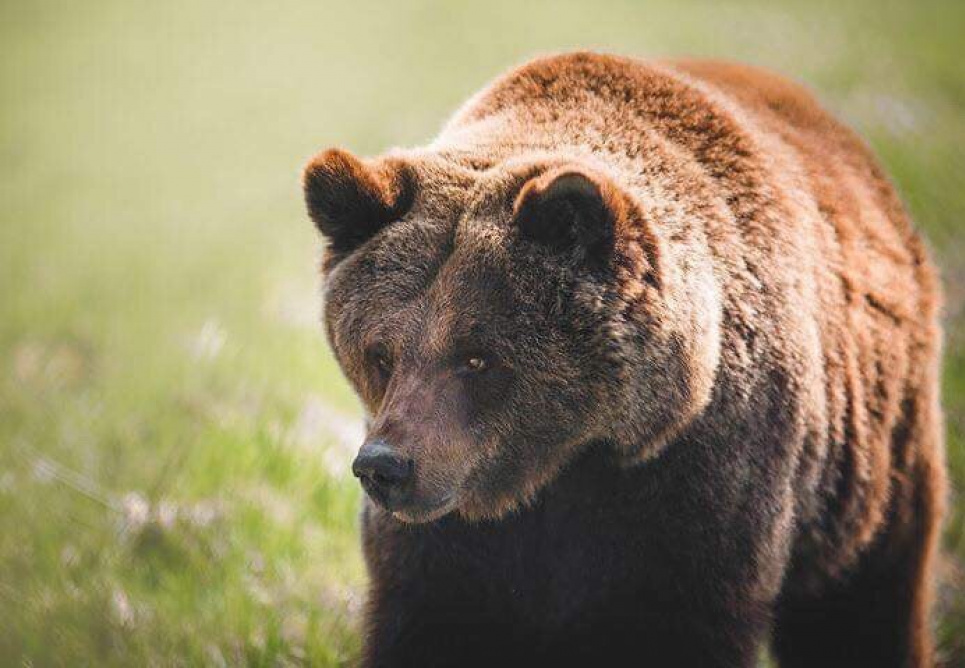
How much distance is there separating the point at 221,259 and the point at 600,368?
7340 mm

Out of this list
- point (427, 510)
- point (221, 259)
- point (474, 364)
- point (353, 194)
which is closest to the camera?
point (427, 510)

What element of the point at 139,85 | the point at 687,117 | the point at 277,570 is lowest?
the point at 139,85

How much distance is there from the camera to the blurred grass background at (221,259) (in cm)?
561

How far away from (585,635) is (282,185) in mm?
8683

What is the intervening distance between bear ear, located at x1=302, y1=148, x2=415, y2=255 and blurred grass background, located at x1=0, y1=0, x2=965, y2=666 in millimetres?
1899

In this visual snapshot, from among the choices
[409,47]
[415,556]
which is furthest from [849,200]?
[409,47]

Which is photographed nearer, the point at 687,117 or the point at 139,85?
the point at 687,117

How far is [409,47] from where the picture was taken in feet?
50.1

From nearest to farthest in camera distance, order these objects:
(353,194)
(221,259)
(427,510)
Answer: (427,510) < (353,194) < (221,259)

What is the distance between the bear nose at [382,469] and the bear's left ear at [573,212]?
81 centimetres

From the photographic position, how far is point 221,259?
10570 millimetres

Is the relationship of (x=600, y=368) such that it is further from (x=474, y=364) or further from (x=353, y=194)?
(x=353, y=194)

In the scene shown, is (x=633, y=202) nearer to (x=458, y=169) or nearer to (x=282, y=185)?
(x=458, y=169)

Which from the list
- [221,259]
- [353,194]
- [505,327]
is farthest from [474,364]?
[221,259]
